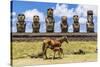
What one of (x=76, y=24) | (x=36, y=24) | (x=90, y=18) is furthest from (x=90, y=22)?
(x=36, y=24)

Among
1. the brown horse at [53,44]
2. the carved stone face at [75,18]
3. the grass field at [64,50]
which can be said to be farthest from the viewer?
the carved stone face at [75,18]

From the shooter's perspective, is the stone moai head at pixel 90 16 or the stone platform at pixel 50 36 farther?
the stone moai head at pixel 90 16

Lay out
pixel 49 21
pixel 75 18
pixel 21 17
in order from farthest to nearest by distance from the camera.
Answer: pixel 75 18, pixel 49 21, pixel 21 17

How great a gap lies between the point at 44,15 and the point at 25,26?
0.86ft

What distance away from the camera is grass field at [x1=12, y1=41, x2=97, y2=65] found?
2287mm

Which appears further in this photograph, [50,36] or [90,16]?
[90,16]

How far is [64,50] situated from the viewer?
2.47 m

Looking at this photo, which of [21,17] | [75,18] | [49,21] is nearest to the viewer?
[21,17]

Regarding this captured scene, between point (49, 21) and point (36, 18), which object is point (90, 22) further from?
point (36, 18)

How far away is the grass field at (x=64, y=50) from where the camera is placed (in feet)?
7.50

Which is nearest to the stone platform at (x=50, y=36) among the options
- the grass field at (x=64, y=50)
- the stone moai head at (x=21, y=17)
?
the grass field at (x=64, y=50)

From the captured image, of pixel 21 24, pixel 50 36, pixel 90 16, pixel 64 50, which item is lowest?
pixel 64 50

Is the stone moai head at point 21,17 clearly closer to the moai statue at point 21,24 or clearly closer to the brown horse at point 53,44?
the moai statue at point 21,24
